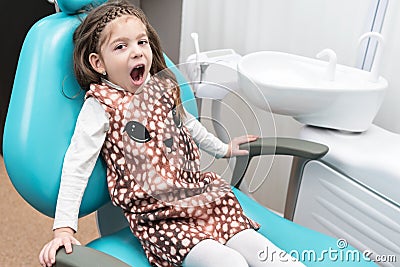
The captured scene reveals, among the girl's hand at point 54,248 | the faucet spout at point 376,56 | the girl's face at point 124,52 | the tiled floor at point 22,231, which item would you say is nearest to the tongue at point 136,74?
the girl's face at point 124,52

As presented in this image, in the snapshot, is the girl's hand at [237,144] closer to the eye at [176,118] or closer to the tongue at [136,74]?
the eye at [176,118]

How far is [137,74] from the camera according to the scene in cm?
108

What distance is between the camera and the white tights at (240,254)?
38.7 inches

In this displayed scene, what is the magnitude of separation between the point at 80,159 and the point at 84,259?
0.75ft

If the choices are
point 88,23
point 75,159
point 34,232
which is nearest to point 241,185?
point 75,159

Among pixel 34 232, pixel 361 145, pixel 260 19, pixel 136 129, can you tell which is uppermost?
pixel 260 19

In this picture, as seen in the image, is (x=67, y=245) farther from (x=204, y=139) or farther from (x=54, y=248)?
(x=204, y=139)

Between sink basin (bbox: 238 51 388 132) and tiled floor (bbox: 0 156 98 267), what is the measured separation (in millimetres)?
971

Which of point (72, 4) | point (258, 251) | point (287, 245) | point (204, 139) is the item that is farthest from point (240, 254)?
point (72, 4)

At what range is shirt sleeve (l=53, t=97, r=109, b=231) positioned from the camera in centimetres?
100

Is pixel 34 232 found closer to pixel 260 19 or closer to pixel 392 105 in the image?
pixel 260 19

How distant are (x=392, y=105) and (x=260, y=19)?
56cm

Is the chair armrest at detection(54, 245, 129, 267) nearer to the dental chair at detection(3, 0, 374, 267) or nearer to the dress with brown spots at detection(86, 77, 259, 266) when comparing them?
the dental chair at detection(3, 0, 374, 267)

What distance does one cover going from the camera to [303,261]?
1104 millimetres
